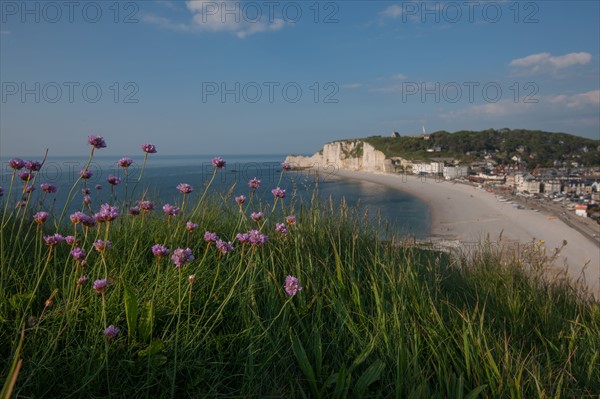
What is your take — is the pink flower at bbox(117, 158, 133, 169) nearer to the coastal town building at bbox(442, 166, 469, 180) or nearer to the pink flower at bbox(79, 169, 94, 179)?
the pink flower at bbox(79, 169, 94, 179)

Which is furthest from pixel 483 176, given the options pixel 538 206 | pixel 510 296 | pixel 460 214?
pixel 510 296

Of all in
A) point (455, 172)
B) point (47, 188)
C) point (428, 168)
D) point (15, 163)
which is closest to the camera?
point (15, 163)

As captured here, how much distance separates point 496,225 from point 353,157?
192ft

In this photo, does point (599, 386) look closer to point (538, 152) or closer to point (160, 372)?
point (160, 372)

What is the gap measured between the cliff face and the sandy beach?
24.3 metres

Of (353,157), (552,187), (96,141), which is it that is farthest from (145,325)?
(353,157)

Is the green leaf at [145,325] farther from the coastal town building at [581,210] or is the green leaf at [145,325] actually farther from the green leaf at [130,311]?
the coastal town building at [581,210]

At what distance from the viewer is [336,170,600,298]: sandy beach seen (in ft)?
65.3

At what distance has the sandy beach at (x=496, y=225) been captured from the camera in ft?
65.3

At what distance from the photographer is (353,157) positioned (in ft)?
288

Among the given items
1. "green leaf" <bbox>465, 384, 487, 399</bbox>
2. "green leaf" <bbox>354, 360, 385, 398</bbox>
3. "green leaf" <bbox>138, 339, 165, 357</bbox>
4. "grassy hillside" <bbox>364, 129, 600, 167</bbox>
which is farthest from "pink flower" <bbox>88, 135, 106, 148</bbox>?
"grassy hillside" <bbox>364, 129, 600, 167</bbox>

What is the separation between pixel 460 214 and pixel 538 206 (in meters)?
11.4

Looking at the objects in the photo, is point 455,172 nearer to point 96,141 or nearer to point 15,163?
point 96,141

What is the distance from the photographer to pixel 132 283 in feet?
7.51
